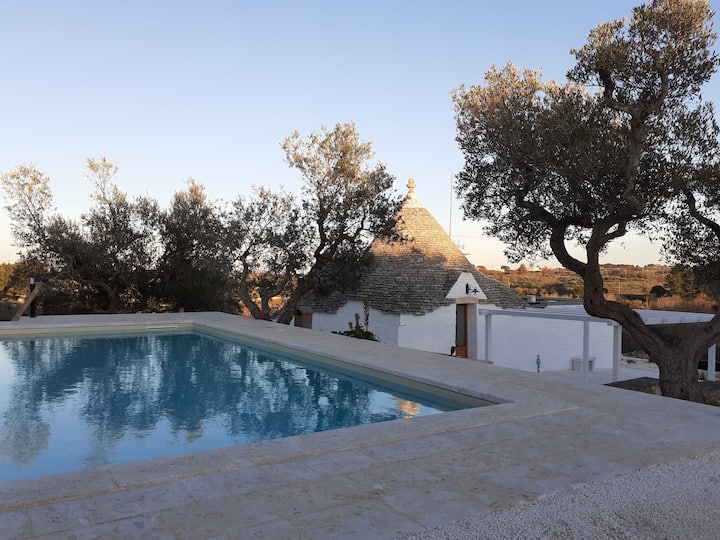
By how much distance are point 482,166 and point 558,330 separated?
1089 cm

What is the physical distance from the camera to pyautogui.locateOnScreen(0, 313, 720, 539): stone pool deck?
10.9 ft

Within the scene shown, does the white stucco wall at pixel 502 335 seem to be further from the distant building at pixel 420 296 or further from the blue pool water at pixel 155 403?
the blue pool water at pixel 155 403

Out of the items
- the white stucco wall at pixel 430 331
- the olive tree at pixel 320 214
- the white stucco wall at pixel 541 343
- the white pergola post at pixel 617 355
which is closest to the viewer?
the white pergola post at pixel 617 355

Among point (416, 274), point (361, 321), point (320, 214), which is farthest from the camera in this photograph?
point (416, 274)

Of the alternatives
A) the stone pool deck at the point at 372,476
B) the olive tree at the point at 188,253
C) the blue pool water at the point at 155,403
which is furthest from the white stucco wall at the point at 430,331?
the stone pool deck at the point at 372,476

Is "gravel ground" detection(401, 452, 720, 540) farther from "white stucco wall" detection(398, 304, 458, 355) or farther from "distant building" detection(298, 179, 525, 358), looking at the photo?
"white stucco wall" detection(398, 304, 458, 355)

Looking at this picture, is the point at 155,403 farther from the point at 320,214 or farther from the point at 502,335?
the point at 502,335

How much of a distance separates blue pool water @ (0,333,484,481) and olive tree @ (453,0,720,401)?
4397 mm

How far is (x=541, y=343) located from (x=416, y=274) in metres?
4.69

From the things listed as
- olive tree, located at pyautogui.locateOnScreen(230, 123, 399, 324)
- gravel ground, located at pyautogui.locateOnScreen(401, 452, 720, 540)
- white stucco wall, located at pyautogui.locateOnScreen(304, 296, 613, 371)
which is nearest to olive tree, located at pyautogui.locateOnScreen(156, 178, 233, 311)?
olive tree, located at pyautogui.locateOnScreen(230, 123, 399, 324)

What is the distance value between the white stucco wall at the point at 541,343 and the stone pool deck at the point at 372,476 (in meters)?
12.8

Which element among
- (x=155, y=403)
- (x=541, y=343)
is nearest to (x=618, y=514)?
(x=155, y=403)

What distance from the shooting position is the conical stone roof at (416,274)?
19109 mm

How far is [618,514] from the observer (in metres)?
3.59
